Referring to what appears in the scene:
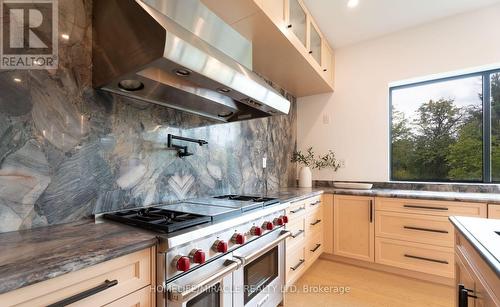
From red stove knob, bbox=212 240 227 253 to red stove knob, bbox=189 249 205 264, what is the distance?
0.39ft

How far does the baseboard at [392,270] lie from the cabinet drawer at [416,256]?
0.11 metres

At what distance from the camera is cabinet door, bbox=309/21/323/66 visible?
8.01 ft

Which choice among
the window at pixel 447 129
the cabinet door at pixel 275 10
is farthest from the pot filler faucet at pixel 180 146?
the window at pixel 447 129

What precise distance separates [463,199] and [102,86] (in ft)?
9.27

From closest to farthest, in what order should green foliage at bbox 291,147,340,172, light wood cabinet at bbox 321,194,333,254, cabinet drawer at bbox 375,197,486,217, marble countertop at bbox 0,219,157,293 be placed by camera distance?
marble countertop at bbox 0,219,157,293
cabinet drawer at bbox 375,197,486,217
light wood cabinet at bbox 321,194,333,254
green foliage at bbox 291,147,340,172

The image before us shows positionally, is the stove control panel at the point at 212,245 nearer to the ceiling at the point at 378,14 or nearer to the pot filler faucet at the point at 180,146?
the pot filler faucet at the point at 180,146

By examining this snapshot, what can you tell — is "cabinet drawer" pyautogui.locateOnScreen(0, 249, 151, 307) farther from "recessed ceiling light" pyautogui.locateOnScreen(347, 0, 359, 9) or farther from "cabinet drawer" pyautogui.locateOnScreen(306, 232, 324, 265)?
"recessed ceiling light" pyautogui.locateOnScreen(347, 0, 359, 9)

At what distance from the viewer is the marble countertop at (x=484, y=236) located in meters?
0.74

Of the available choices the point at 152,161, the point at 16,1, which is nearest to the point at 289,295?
the point at 152,161

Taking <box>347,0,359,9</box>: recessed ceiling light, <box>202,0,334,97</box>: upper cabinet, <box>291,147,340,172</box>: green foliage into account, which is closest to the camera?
<box>202,0,334,97</box>: upper cabinet

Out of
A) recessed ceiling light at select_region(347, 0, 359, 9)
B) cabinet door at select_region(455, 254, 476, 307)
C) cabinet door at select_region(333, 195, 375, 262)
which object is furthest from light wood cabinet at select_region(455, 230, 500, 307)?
recessed ceiling light at select_region(347, 0, 359, 9)

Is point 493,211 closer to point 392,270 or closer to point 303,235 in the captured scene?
point 392,270

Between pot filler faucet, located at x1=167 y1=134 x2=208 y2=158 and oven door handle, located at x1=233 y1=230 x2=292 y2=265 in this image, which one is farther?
pot filler faucet, located at x1=167 y1=134 x2=208 y2=158

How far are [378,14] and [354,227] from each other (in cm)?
225
